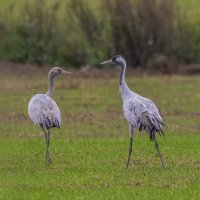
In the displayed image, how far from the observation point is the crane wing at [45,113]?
600 inches

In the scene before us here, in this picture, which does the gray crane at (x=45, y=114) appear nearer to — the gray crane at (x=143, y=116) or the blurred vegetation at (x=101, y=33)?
the gray crane at (x=143, y=116)

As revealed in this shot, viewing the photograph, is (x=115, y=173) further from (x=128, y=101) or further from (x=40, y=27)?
(x=40, y=27)

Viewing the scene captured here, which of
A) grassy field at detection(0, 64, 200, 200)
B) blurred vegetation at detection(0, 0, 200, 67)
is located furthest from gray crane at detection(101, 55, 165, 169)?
blurred vegetation at detection(0, 0, 200, 67)

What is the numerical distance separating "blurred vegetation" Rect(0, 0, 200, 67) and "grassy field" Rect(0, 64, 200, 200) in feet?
12.4

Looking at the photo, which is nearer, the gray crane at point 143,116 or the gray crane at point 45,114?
the gray crane at point 143,116

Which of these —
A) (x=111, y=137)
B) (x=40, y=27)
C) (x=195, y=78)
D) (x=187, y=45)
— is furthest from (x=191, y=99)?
(x=40, y=27)

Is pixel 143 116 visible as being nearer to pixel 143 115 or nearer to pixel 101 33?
pixel 143 115

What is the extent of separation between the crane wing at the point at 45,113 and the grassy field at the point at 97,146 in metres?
0.69

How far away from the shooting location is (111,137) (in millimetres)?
19406

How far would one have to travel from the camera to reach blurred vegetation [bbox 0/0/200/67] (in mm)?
34188

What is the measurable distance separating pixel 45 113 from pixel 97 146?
2353 mm

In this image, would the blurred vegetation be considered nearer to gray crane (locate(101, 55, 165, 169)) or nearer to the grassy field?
the grassy field

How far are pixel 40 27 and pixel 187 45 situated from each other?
5.79 meters

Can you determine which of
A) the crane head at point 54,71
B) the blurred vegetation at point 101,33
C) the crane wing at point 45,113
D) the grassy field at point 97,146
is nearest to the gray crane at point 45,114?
the crane wing at point 45,113
